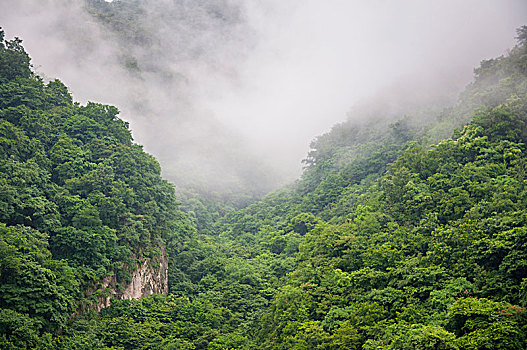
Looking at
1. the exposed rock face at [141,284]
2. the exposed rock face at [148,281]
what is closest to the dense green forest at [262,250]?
the exposed rock face at [141,284]

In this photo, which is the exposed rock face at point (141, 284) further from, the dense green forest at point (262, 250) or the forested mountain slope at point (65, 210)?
the dense green forest at point (262, 250)

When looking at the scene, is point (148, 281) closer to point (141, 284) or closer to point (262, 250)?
point (141, 284)

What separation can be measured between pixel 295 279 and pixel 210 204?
34.9 m

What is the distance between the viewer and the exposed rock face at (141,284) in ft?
63.0

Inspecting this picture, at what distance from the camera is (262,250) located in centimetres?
3278

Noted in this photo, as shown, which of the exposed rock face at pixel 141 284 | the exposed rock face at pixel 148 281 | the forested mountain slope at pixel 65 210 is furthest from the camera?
the exposed rock face at pixel 148 281

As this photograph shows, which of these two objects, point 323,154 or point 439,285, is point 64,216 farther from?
point 323,154

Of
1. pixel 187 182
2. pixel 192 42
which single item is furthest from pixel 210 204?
pixel 192 42

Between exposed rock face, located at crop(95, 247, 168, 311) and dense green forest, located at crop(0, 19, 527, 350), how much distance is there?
7.8 inches

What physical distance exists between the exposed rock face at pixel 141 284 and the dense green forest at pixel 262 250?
7.8 inches

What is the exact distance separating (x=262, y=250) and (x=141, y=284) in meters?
12.4

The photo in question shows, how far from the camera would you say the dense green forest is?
43.1 ft

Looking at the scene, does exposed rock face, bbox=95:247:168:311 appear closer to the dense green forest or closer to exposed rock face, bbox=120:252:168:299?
exposed rock face, bbox=120:252:168:299

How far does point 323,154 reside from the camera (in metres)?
49.7
